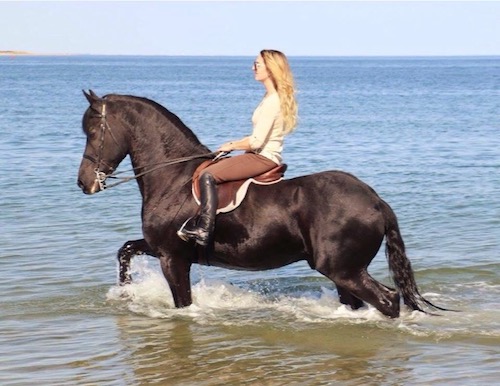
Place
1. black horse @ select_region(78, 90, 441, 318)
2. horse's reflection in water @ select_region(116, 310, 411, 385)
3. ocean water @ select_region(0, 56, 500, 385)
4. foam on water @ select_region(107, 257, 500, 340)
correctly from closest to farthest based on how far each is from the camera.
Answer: horse's reflection in water @ select_region(116, 310, 411, 385)
ocean water @ select_region(0, 56, 500, 385)
black horse @ select_region(78, 90, 441, 318)
foam on water @ select_region(107, 257, 500, 340)

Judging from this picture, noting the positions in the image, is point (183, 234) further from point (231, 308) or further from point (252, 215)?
point (231, 308)

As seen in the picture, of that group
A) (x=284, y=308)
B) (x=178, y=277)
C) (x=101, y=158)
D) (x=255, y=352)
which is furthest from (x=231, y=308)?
(x=101, y=158)

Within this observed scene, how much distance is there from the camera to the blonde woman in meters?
8.90

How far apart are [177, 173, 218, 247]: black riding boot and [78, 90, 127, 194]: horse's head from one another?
1.13 m

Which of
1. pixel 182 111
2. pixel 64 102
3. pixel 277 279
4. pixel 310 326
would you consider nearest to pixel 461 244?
pixel 277 279

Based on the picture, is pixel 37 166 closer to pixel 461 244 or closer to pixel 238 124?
pixel 461 244

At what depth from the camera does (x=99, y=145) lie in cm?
970

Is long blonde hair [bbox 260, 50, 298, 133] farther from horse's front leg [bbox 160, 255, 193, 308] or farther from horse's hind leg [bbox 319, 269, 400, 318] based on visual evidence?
horse's front leg [bbox 160, 255, 193, 308]

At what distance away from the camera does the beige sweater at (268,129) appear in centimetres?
895

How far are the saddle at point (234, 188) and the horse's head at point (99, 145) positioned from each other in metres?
0.95

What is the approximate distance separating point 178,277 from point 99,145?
5.04 ft

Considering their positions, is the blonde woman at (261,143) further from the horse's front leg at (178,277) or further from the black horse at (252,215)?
the horse's front leg at (178,277)

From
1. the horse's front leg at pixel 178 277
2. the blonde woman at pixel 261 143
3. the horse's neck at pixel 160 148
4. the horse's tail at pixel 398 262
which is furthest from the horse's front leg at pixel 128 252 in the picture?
the horse's tail at pixel 398 262

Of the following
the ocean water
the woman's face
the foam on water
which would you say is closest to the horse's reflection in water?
the ocean water
